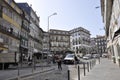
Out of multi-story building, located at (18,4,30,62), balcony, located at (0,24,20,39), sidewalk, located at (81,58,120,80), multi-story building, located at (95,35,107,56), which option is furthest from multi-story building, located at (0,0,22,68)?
multi-story building, located at (95,35,107,56)

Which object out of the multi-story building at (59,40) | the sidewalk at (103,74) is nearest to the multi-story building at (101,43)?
the multi-story building at (59,40)

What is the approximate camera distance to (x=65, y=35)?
372 feet

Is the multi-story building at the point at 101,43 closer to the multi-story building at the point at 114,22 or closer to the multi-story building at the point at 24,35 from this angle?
the multi-story building at the point at 24,35

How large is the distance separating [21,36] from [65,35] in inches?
2481

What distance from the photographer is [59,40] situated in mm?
109875

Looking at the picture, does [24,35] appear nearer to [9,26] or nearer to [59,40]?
[9,26]

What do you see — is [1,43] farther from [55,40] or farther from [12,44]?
[55,40]

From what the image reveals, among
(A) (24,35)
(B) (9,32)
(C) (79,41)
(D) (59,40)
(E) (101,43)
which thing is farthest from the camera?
(E) (101,43)

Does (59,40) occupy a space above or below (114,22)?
above

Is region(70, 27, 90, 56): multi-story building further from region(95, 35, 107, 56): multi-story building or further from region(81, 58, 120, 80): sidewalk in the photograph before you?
region(81, 58, 120, 80): sidewalk

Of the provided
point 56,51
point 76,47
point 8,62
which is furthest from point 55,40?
point 8,62

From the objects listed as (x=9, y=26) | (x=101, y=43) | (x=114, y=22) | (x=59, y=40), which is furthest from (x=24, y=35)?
(x=101, y=43)

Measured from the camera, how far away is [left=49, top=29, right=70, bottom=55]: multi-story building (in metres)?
107

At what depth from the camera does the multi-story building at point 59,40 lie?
106625 millimetres
